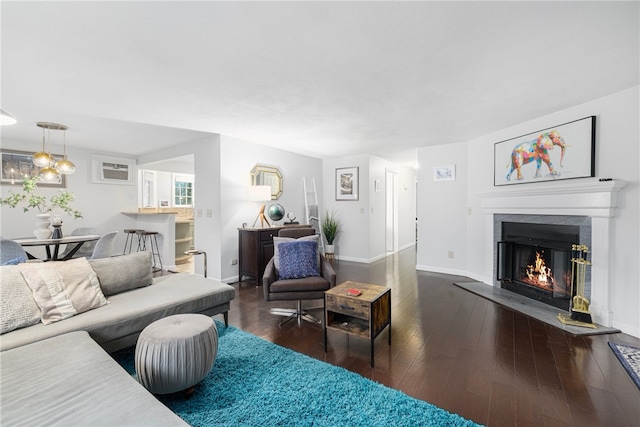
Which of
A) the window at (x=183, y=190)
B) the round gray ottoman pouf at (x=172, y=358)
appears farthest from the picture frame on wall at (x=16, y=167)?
the round gray ottoman pouf at (x=172, y=358)

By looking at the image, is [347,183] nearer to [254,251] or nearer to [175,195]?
[254,251]

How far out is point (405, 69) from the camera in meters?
2.18

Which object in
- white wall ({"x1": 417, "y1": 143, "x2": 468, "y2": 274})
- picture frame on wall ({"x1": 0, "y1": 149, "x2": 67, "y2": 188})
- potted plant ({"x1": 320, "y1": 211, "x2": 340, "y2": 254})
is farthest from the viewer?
potted plant ({"x1": 320, "y1": 211, "x2": 340, "y2": 254})

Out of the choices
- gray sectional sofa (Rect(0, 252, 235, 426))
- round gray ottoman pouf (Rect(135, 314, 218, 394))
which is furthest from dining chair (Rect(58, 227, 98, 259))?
round gray ottoman pouf (Rect(135, 314, 218, 394))

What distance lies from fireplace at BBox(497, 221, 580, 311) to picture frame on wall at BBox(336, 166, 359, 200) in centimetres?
284

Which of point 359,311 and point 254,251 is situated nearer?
point 359,311

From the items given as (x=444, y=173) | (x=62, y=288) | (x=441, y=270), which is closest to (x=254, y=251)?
(x=62, y=288)

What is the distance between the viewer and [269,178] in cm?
492

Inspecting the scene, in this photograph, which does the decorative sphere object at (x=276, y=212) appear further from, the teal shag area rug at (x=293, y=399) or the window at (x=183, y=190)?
the window at (x=183, y=190)

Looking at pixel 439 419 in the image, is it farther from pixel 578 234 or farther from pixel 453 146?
pixel 453 146

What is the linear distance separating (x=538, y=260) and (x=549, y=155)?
51.8 inches

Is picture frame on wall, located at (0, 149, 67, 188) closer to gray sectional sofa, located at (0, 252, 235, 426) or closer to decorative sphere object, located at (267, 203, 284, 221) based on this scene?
gray sectional sofa, located at (0, 252, 235, 426)

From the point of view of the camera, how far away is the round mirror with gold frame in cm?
461

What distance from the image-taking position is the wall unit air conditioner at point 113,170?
529cm
